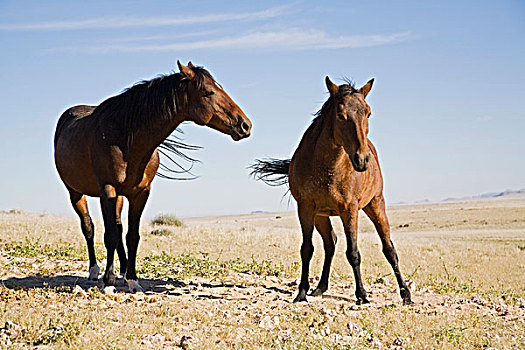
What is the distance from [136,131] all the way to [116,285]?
2397 mm

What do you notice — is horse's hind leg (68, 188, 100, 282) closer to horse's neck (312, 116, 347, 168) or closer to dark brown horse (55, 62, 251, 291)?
dark brown horse (55, 62, 251, 291)

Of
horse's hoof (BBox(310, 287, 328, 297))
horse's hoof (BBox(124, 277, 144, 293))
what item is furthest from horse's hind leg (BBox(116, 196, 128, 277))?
horse's hoof (BBox(310, 287, 328, 297))

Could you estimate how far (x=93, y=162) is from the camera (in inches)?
295

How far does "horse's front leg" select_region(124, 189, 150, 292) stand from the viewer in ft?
25.7

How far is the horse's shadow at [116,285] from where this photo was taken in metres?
7.76

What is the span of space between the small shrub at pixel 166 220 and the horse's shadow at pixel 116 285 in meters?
14.4

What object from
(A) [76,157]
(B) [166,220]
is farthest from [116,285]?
(B) [166,220]

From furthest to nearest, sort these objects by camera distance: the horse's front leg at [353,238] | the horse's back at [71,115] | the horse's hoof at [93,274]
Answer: the horse's back at [71,115] → the horse's hoof at [93,274] → the horse's front leg at [353,238]

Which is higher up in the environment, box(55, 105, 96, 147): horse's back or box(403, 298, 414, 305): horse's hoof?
box(55, 105, 96, 147): horse's back

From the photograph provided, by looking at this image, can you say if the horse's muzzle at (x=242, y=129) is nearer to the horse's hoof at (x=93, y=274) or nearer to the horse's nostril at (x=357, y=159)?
the horse's nostril at (x=357, y=159)

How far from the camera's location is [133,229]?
25.9ft

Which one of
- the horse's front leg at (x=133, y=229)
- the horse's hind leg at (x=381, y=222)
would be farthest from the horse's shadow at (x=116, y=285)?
the horse's hind leg at (x=381, y=222)

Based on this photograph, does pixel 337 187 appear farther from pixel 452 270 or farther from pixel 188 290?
pixel 452 270

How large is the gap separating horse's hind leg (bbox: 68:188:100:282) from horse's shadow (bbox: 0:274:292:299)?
232mm
